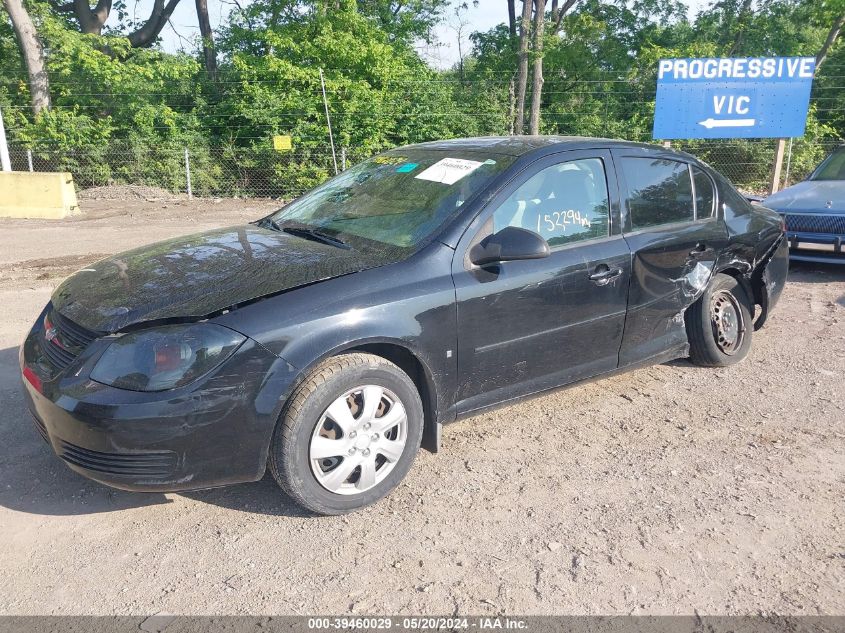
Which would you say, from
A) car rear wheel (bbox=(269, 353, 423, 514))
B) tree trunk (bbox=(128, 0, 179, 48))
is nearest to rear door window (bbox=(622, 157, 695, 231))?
car rear wheel (bbox=(269, 353, 423, 514))

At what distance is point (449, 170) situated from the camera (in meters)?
4.00

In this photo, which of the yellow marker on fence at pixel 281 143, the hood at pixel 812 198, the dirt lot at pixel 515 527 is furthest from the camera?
the yellow marker on fence at pixel 281 143

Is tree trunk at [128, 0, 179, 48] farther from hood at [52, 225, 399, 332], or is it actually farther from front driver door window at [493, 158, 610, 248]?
front driver door window at [493, 158, 610, 248]

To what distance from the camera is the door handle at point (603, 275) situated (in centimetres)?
394

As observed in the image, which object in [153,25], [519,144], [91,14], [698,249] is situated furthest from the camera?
[153,25]

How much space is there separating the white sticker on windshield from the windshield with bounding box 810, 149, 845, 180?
707 centimetres

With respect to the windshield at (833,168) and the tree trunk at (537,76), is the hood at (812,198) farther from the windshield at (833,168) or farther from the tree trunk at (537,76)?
the tree trunk at (537,76)

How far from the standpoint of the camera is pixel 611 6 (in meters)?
27.8

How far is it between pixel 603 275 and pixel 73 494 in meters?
2.98

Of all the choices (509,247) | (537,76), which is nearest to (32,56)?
(537,76)

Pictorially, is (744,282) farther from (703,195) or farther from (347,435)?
(347,435)

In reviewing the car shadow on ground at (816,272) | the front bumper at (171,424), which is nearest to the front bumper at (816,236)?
the car shadow on ground at (816,272)

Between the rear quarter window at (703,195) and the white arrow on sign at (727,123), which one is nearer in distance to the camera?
the rear quarter window at (703,195)

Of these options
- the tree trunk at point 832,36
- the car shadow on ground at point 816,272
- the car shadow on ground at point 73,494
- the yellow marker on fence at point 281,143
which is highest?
the tree trunk at point 832,36
